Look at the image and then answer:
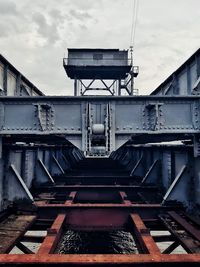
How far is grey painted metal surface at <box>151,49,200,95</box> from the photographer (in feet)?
25.9

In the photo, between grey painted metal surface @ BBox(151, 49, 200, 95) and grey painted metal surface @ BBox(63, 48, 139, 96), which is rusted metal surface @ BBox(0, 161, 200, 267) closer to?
grey painted metal surface @ BBox(151, 49, 200, 95)

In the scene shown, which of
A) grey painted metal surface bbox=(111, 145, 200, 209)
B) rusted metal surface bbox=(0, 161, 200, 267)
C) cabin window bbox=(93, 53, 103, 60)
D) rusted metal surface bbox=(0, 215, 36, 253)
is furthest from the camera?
cabin window bbox=(93, 53, 103, 60)

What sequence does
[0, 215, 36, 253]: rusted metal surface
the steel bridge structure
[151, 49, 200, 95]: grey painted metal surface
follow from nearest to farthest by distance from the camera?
1. the steel bridge structure
2. [0, 215, 36, 253]: rusted metal surface
3. [151, 49, 200, 95]: grey painted metal surface

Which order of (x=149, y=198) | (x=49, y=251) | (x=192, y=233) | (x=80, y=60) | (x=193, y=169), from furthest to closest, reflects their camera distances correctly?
(x=80, y=60), (x=149, y=198), (x=193, y=169), (x=192, y=233), (x=49, y=251)

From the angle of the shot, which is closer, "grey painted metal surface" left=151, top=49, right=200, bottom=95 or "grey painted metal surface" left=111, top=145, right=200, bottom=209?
"grey painted metal surface" left=111, top=145, right=200, bottom=209

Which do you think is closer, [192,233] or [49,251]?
[49,251]

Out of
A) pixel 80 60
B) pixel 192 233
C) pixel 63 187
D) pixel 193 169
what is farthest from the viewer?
pixel 80 60

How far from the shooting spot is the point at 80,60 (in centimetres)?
2645

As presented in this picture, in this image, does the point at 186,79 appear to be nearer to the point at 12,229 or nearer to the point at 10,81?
the point at 10,81

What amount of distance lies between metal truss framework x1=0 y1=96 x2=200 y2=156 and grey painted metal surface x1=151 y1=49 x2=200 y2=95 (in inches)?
34.4

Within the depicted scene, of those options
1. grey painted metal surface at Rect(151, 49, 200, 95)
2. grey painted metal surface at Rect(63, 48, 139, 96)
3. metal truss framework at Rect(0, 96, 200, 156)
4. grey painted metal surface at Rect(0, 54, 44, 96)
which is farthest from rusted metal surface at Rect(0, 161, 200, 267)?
grey painted metal surface at Rect(63, 48, 139, 96)

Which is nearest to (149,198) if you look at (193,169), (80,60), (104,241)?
(193,169)

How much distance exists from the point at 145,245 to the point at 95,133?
2787 millimetres

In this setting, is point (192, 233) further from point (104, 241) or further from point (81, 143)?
point (104, 241)
